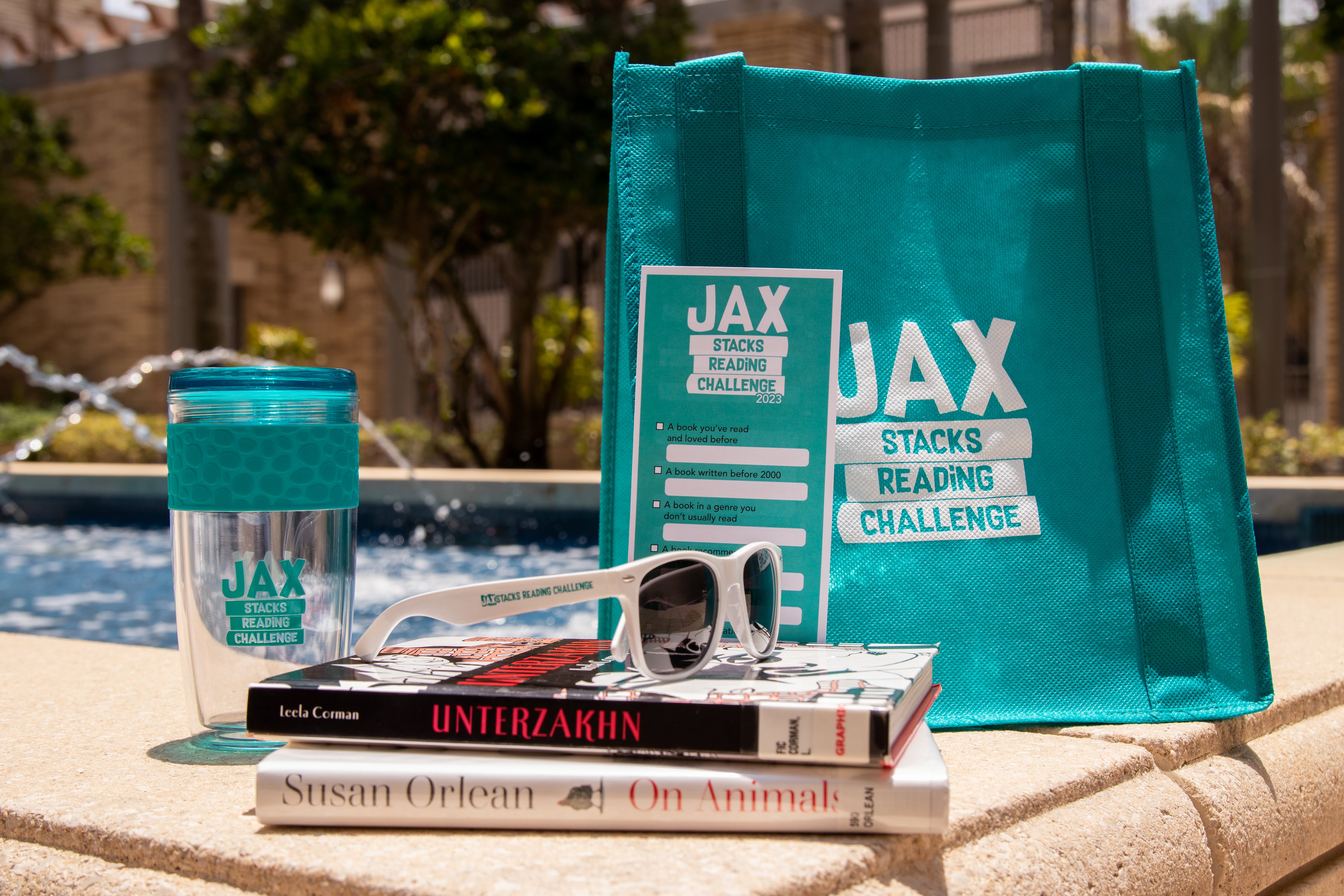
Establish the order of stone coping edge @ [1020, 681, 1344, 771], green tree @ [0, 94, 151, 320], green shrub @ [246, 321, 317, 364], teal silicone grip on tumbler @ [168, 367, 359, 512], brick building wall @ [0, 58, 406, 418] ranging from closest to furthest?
teal silicone grip on tumbler @ [168, 367, 359, 512] < stone coping edge @ [1020, 681, 1344, 771] < green shrub @ [246, 321, 317, 364] < green tree @ [0, 94, 151, 320] < brick building wall @ [0, 58, 406, 418]

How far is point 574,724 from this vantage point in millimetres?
872

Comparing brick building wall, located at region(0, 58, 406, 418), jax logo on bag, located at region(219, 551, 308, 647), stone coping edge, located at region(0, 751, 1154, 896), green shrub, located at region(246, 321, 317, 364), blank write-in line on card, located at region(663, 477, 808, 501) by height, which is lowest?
stone coping edge, located at region(0, 751, 1154, 896)

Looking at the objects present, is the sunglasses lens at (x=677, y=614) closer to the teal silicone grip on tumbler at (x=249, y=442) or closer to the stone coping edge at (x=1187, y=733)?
the teal silicone grip on tumbler at (x=249, y=442)

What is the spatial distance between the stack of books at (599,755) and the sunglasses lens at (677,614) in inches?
2.1

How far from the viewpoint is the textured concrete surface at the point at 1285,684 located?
1.20 meters

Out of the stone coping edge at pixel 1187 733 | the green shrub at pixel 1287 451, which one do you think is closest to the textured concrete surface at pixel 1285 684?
the stone coping edge at pixel 1187 733

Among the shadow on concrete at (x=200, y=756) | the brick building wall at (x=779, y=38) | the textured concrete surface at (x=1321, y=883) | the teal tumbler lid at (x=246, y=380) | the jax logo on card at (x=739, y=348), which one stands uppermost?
the brick building wall at (x=779, y=38)

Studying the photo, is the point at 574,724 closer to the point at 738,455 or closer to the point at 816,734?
the point at 816,734

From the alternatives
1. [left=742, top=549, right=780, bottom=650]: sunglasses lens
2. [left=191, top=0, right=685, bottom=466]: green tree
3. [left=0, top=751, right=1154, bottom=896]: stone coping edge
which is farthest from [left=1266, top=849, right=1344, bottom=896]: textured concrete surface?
[left=191, top=0, right=685, bottom=466]: green tree

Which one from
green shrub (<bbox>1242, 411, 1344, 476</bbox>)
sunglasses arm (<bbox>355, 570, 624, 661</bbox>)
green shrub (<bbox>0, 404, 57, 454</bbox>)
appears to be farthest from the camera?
green shrub (<bbox>0, 404, 57, 454</bbox>)

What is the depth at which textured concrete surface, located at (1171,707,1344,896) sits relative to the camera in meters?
1.15

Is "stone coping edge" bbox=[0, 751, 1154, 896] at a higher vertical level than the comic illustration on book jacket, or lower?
lower

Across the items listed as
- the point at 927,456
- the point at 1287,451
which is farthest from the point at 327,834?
the point at 1287,451

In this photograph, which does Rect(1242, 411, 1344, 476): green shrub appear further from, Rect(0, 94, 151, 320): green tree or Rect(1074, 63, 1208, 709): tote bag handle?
Rect(0, 94, 151, 320): green tree
